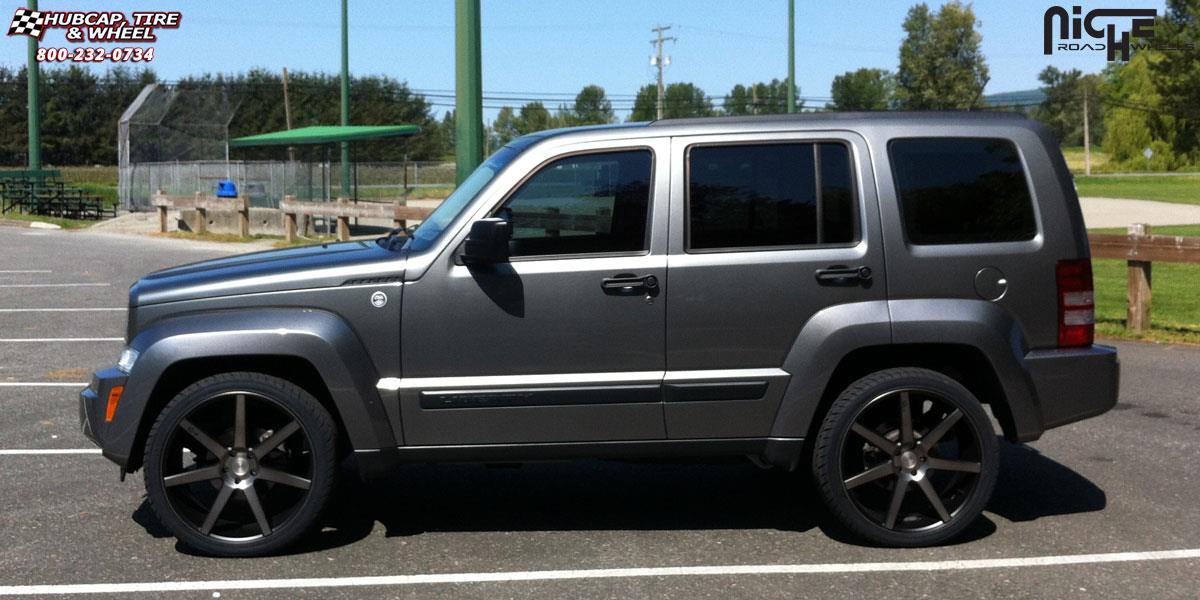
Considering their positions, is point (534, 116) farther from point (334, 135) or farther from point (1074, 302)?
point (1074, 302)

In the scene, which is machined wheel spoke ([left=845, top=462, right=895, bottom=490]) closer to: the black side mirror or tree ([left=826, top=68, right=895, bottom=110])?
the black side mirror

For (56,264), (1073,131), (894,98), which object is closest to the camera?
(56,264)

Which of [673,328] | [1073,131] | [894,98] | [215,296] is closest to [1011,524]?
[673,328]

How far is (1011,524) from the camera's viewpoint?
6215mm

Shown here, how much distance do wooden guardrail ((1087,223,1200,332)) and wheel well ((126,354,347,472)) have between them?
8280mm

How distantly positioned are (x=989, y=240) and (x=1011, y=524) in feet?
4.48

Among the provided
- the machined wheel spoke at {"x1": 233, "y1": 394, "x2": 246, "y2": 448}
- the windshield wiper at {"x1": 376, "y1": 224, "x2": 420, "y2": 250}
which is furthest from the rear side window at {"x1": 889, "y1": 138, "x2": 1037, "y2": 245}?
the machined wheel spoke at {"x1": 233, "y1": 394, "x2": 246, "y2": 448}

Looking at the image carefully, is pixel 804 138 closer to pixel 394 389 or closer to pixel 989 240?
pixel 989 240

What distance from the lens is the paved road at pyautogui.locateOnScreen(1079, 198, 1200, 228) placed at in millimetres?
36553

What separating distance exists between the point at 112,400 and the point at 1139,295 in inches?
387

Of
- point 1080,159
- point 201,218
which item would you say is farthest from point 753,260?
point 1080,159

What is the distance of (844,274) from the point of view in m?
5.71

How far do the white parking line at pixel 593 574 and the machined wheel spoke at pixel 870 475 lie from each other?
0.35m

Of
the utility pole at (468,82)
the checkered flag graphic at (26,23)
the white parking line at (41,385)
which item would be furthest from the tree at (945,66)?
the white parking line at (41,385)
